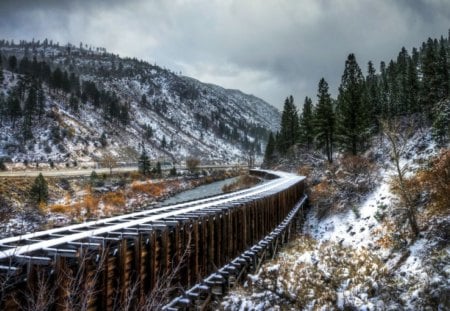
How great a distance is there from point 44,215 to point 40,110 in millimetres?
79262

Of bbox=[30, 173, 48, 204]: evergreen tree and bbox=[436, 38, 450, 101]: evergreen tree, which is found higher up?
bbox=[436, 38, 450, 101]: evergreen tree

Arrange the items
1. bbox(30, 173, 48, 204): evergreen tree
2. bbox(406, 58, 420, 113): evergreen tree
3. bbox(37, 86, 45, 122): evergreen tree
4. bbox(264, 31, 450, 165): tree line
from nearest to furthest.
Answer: bbox(30, 173, 48, 204): evergreen tree < bbox(264, 31, 450, 165): tree line < bbox(406, 58, 420, 113): evergreen tree < bbox(37, 86, 45, 122): evergreen tree

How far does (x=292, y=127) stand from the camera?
3182 inches

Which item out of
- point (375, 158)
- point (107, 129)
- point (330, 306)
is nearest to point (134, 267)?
point (330, 306)

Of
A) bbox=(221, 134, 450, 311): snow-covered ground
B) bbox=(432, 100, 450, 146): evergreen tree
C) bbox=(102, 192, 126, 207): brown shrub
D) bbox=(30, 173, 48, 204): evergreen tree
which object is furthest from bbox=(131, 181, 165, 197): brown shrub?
bbox=(221, 134, 450, 311): snow-covered ground

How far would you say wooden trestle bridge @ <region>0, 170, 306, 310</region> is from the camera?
6.22 m

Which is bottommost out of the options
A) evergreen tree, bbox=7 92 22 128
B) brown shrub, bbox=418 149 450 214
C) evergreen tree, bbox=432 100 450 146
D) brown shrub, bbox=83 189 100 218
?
brown shrub, bbox=83 189 100 218

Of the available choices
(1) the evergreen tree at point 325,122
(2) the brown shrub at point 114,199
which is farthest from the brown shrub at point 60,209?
(1) the evergreen tree at point 325,122

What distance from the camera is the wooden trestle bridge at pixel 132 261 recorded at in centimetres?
622

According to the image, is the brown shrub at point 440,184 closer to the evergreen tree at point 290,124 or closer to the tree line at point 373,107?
the tree line at point 373,107

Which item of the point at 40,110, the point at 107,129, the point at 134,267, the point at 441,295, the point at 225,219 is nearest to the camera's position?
the point at 134,267

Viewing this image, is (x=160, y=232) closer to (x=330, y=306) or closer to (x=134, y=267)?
Result: (x=134, y=267)

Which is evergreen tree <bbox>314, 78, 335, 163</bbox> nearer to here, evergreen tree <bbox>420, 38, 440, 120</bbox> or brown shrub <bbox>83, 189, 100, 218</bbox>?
evergreen tree <bbox>420, 38, 440, 120</bbox>

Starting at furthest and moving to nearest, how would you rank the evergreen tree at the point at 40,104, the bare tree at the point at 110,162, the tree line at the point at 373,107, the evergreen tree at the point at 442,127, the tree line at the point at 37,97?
the evergreen tree at the point at 40,104 < the tree line at the point at 37,97 < the bare tree at the point at 110,162 < the tree line at the point at 373,107 < the evergreen tree at the point at 442,127
